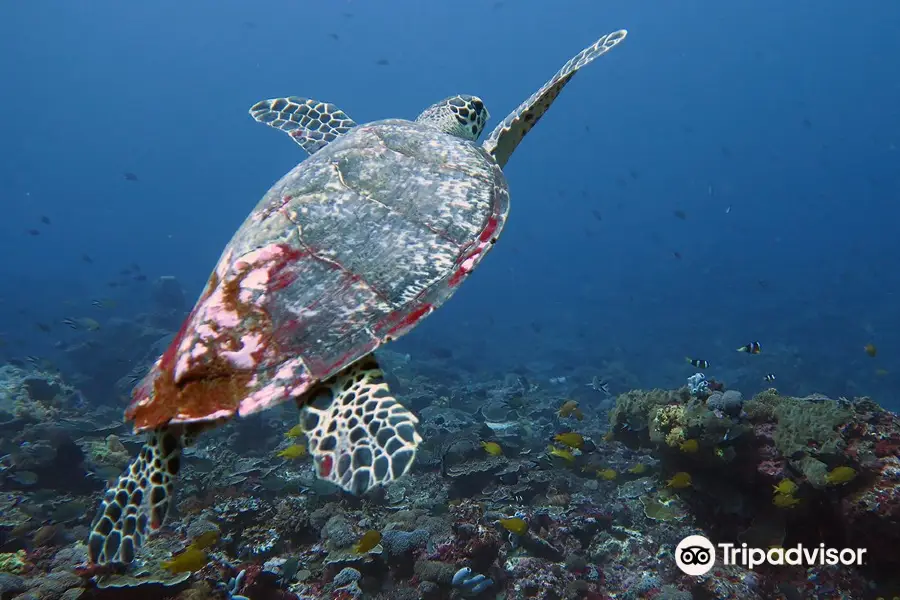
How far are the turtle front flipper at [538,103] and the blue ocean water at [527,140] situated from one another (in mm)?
41216

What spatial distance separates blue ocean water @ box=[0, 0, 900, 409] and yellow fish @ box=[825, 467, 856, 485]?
4105 centimetres

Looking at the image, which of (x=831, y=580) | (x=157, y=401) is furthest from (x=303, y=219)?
(x=831, y=580)

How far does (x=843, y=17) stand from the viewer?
100312 mm

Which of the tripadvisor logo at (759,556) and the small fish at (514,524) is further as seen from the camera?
the small fish at (514,524)

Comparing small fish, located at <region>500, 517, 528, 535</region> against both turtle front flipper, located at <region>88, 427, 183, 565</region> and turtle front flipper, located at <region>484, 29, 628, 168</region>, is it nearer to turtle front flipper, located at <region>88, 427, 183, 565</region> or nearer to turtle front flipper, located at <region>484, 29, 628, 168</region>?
turtle front flipper, located at <region>88, 427, 183, 565</region>

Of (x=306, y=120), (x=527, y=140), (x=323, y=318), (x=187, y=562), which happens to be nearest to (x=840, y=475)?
(x=323, y=318)

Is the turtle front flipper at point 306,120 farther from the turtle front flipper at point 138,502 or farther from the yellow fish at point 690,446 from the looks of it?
the yellow fish at point 690,446

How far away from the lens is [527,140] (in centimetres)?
12556

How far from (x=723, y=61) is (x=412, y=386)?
137 meters

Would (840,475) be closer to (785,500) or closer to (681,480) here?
(785,500)

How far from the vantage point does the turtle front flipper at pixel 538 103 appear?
3.97 metres

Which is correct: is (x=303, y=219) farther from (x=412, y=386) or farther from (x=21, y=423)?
(x=412, y=386)

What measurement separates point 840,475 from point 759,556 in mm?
1176

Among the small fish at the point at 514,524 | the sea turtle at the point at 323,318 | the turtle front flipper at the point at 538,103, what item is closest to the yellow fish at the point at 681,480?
the small fish at the point at 514,524
